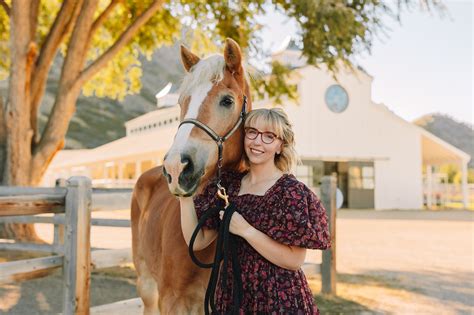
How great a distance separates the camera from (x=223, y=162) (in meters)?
2.30

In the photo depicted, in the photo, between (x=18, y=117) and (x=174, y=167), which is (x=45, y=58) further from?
(x=174, y=167)

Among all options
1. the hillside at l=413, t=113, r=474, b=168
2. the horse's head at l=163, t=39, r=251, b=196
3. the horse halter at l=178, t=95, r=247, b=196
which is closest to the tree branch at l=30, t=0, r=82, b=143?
the horse's head at l=163, t=39, r=251, b=196

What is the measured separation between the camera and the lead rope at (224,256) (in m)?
2.08

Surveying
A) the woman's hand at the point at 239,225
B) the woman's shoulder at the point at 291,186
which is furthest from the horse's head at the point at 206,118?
the woman's shoulder at the point at 291,186

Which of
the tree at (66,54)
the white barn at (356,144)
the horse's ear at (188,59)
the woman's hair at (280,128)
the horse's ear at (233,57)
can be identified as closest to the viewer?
the woman's hair at (280,128)

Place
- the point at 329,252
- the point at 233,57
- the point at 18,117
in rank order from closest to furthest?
the point at 233,57
the point at 329,252
the point at 18,117

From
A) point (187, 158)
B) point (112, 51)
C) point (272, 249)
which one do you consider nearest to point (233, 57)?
point (187, 158)

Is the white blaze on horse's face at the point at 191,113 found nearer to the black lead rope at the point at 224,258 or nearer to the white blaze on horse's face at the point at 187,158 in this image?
the white blaze on horse's face at the point at 187,158

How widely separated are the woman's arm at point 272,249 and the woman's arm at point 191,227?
246 mm

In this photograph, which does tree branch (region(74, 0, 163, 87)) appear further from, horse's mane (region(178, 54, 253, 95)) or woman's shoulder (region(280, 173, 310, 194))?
woman's shoulder (region(280, 173, 310, 194))

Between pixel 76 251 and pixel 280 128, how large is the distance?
245 centimetres

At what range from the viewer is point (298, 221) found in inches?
79.6

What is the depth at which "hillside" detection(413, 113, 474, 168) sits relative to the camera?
14050 centimetres

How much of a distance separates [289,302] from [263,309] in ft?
0.39
